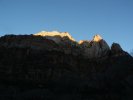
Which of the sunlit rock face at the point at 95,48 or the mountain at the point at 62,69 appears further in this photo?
the sunlit rock face at the point at 95,48

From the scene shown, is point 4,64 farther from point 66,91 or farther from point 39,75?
point 66,91

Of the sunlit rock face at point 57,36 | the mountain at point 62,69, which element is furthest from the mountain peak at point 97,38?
the sunlit rock face at point 57,36

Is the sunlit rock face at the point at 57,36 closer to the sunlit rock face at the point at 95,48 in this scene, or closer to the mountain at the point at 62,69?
the mountain at the point at 62,69

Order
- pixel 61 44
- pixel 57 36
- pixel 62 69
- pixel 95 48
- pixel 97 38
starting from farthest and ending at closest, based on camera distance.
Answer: pixel 57 36
pixel 97 38
pixel 95 48
pixel 61 44
pixel 62 69

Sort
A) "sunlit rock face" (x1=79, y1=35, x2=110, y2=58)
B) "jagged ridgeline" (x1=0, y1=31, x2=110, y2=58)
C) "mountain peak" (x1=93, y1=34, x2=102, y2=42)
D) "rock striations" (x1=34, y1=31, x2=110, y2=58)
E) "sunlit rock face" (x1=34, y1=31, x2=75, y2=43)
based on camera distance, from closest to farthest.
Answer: "jagged ridgeline" (x1=0, y1=31, x2=110, y2=58), "sunlit rock face" (x1=79, y1=35, x2=110, y2=58), "rock striations" (x1=34, y1=31, x2=110, y2=58), "sunlit rock face" (x1=34, y1=31, x2=75, y2=43), "mountain peak" (x1=93, y1=34, x2=102, y2=42)

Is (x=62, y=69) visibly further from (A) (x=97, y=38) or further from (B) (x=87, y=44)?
(A) (x=97, y=38)

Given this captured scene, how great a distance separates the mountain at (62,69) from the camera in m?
57.0

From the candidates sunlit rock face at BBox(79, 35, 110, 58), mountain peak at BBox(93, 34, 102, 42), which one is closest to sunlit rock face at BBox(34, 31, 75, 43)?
sunlit rock face at BBox(79, 35, 110, 58)

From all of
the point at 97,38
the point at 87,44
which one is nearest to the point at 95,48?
the point at 87,44

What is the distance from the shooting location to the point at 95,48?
278ft

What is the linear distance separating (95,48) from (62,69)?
14.3 metres

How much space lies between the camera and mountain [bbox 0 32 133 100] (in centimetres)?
5700

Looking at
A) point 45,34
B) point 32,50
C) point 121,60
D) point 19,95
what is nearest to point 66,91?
point 19,95

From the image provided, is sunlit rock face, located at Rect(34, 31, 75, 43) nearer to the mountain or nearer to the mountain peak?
the mountain
